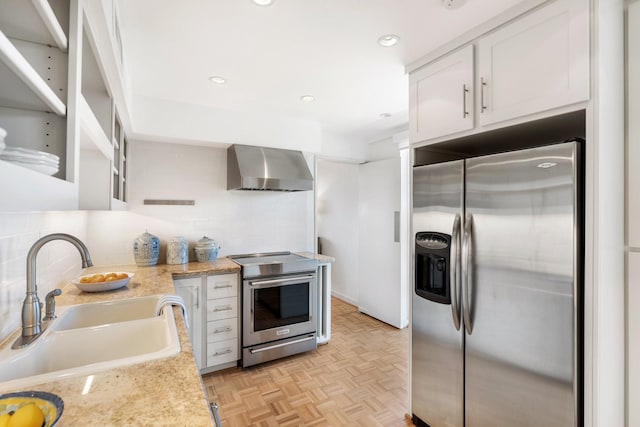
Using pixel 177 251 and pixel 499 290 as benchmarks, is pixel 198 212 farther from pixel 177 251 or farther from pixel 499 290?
pixel 499 290

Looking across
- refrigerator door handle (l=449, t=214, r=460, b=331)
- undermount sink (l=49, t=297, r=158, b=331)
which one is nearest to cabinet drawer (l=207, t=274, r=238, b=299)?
undermount sink (l=49, t=297, r=158, b=331)

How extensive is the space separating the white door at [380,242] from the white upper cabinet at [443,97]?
1653 mm

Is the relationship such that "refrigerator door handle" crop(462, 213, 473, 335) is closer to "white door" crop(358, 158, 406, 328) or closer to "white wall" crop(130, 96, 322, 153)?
"white door" crop(358, 158, 406, 328)

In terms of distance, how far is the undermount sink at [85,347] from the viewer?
39.3 inches

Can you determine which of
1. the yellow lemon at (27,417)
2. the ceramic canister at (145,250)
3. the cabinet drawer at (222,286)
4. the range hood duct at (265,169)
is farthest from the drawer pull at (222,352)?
the yellow lemon at (27,417)

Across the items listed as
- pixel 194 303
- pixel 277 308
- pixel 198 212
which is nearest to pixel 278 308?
pixel 277 308

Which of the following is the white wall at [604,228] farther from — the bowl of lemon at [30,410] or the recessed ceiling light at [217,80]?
the recessed ceiling light at [217,80]

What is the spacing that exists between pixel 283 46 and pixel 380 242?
2.67 meters

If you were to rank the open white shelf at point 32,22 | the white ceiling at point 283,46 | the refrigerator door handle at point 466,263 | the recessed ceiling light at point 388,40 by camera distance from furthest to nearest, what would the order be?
the recessed ceiling light at point 388,40
the refrigerator door handle at point 466,263
the white ceiling at point 283,46
the open white shelf at point 32,22

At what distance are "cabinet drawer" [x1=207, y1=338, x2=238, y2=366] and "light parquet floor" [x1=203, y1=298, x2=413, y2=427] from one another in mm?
112

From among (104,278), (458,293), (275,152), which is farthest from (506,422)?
(275,152)

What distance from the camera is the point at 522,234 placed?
56.2 inches

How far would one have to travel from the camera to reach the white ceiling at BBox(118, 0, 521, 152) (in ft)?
5.03

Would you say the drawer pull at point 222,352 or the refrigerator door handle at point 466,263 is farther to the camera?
the drawer pull at point 222,352
